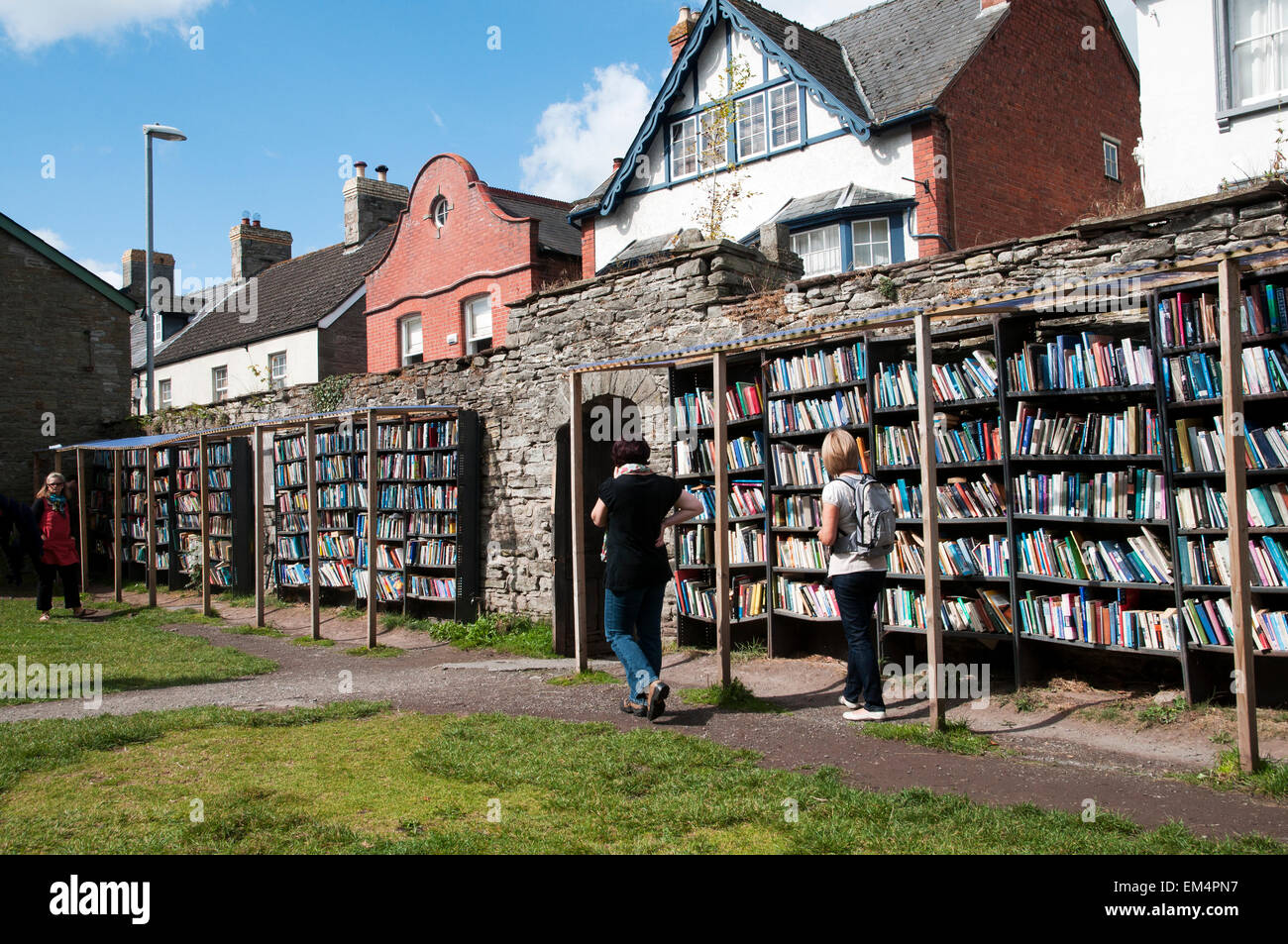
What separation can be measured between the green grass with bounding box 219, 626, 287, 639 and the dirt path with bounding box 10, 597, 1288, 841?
1663 millimetres

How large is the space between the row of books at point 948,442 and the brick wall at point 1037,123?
10117mm

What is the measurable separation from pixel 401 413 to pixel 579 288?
3024 millimetres

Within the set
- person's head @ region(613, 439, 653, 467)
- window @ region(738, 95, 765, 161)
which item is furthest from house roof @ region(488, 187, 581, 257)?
person's head @ region(613, 439, 653, 467)

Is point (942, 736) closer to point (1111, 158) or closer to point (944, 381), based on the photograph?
point (944, 381)

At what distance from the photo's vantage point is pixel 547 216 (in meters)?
24.5

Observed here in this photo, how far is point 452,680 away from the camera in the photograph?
870 cm

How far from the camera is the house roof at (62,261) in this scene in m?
20.2

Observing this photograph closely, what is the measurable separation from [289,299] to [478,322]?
346 inches

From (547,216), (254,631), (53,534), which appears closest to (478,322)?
(547,216)

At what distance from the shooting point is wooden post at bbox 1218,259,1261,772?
493cm

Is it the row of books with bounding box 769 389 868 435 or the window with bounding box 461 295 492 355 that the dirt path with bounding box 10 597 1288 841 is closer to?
the row of books with bounding box 769 389 868 435

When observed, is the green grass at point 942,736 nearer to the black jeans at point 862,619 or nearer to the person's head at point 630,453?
the black jeans at point 862,619
